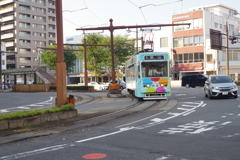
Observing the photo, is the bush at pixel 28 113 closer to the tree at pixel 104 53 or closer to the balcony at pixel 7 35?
the tree at pixel 104 53

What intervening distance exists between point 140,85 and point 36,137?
489 inches

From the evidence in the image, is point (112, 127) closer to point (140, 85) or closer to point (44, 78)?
point (140, 85)

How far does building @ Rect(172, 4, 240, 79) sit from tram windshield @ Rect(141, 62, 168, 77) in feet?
129

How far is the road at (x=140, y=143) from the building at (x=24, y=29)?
81064 millimetres

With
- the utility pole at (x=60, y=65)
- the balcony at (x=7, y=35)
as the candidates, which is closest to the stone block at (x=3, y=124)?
the utility pole at (x=60, y=65)

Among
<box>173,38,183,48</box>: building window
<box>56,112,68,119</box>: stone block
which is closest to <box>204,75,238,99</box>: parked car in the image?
<box>56,112,68,119</box>: stone block

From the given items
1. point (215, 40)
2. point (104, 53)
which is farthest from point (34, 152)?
point (104, 53)

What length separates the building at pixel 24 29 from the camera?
88.3 m

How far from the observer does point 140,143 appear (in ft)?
25.3

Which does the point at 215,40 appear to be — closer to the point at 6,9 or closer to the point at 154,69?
the point at 154,69

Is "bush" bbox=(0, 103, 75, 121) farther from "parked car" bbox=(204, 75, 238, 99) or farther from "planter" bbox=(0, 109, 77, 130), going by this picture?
"parked car" bbox=(204, 75, 238, 99)

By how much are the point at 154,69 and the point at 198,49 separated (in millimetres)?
42333

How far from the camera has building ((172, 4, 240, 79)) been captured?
60.3m

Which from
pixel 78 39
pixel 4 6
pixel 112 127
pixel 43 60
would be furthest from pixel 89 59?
pixel 112 127
